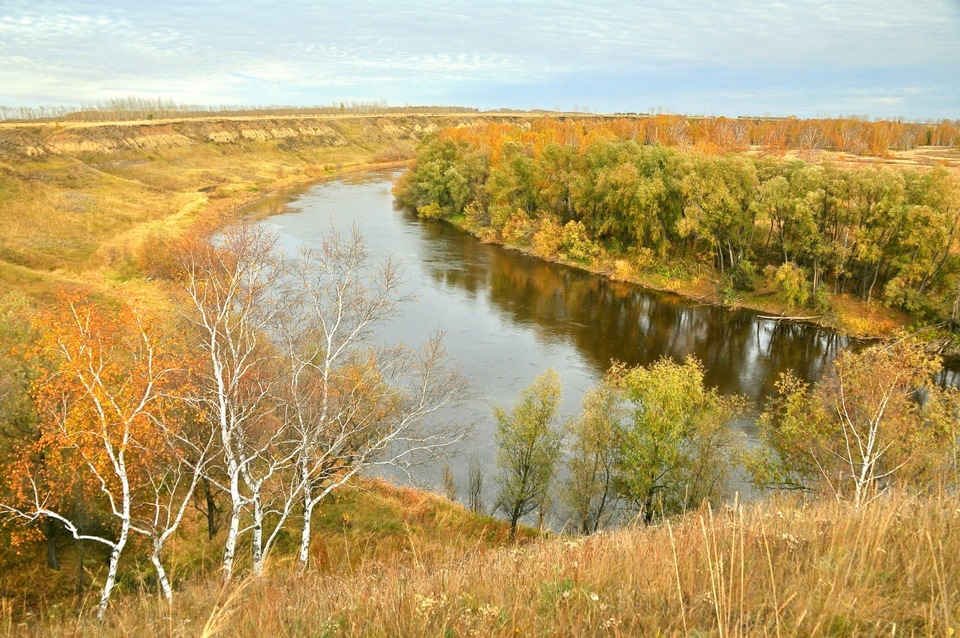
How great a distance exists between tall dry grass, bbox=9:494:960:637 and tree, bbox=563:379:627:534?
44.3 ft

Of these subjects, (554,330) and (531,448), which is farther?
(554,330)

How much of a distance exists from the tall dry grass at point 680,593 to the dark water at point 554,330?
16.7 metres

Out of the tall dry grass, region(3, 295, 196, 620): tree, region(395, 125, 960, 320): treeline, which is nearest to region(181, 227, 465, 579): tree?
region(3, 295, 196, 620): tree

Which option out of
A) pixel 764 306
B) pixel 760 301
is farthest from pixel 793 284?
pixel 760 301

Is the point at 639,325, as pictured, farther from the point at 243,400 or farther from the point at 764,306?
the point at 243,400

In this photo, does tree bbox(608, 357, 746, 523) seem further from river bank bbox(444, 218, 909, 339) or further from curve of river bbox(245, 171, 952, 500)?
river bank bbox(444, 218, 909, 339)

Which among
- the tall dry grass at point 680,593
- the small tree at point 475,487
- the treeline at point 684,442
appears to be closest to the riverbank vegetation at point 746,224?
the treeline at point 684,442

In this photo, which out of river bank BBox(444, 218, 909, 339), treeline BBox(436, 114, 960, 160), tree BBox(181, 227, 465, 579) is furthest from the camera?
treeline BBox(436, 114, 960, 160)

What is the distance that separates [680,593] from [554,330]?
31.5 m

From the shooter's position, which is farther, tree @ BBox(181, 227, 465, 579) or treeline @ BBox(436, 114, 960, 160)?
treeline @ BBox(436, 114, 960, 160)

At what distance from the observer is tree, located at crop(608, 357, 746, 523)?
18047mm

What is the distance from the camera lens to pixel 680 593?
12.0ft

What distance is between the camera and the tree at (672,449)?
18047 millimetres

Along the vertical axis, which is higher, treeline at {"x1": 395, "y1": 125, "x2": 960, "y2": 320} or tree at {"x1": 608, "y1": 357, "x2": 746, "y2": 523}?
treeline at {"x1": 395, "y1": 125, "x2": 960, "y2": 320}
